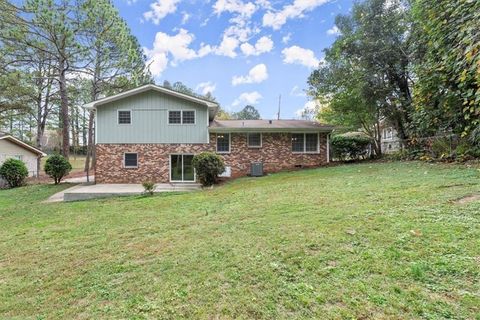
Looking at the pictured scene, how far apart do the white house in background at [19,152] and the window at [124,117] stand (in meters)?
10.4

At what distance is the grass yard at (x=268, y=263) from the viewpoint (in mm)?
2762

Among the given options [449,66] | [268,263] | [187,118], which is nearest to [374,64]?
[187,118]

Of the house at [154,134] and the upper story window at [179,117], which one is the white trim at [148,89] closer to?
the house at [154,134]

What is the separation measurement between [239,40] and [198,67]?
182 inches

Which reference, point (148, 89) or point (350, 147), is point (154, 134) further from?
point (350, 147)

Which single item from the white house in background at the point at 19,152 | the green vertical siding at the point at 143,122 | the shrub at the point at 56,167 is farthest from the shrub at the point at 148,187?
the white house in background at the point at 19,152

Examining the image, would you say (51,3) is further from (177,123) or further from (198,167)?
(198,167)

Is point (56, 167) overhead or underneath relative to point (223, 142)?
underneath

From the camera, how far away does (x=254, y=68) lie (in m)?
32.7

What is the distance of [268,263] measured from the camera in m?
3.62

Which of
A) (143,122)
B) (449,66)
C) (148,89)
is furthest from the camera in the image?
(143,122)

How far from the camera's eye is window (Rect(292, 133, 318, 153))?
16.5 m

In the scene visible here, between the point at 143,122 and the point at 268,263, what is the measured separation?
13564 mm

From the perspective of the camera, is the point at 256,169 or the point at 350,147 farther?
the point at 350,147
